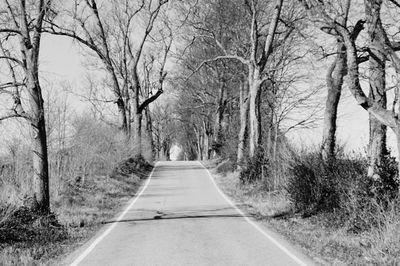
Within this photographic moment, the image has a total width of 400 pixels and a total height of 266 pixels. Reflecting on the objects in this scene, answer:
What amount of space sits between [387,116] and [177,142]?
82.3m

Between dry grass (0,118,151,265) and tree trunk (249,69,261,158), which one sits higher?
tree trunk (249,69,261,158)

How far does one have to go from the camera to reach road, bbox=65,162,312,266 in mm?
8844

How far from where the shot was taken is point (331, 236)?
11.3 metres

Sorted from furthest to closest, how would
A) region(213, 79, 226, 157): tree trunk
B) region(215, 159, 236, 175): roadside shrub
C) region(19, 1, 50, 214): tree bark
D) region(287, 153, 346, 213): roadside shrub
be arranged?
region(213, 79, 226, 157): tree trunk, region(215, 159, 236, 175): roadside shrub, region(287, 153, 346, 213): roadside shrub, region(19, 1, 50, 214): tree bark

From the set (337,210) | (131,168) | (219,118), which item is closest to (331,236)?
(337,210)

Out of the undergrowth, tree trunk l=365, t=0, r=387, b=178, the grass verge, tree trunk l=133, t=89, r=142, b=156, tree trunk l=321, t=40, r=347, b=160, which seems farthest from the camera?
tree trunk l=133, t=89, r=142, b=156

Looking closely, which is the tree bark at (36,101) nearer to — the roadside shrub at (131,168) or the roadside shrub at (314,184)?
the roadside shrub at (314,184)

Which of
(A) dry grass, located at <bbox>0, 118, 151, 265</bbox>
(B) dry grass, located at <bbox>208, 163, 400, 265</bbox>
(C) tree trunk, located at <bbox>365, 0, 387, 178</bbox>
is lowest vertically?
(B) dry grass, located at <bbox>208, 163, 400, 265</bbox>

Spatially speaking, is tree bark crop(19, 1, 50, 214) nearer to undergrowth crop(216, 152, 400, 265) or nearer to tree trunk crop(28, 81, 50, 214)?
tree trunk crop(28, 81, 50, 214)

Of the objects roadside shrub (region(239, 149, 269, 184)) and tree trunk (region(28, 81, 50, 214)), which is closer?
tree trunk (region(28, 81, 50, 214))

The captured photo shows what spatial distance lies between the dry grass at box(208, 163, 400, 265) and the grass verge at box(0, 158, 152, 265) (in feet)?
16.2

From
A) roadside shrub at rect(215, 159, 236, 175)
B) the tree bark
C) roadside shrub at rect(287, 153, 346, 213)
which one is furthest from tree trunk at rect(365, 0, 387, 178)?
roadside shrub at rect(215, 159, 236, 175)

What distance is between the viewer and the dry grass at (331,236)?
343 inches

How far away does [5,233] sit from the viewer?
10.5 m
